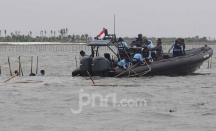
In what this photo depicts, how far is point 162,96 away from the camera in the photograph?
1454 centimetres

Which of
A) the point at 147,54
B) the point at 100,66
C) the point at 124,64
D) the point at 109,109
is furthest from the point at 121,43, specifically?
the point at 109,109

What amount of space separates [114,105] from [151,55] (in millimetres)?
8792

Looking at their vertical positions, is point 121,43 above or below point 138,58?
above

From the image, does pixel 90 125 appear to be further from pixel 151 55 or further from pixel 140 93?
pixel 151 55

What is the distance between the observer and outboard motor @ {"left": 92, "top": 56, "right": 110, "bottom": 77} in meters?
19.2

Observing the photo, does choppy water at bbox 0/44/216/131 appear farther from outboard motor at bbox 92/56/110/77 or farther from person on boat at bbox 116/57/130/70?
person on boat at bbox 116/57/130/70

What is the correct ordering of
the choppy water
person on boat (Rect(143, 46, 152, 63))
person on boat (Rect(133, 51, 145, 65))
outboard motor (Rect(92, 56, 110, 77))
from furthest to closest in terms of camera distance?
person on boat (Rect(143, 46, 152, 63)), person on boat (Rect(133, 51, 145, 65)), outboard motor (Rect(92, 56, 110, 77)), the choppy water

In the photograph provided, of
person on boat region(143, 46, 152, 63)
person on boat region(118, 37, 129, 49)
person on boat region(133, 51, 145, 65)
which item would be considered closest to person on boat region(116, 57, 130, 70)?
person on boat region(133, 51, 145, 65)

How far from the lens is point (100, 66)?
63.1 ft

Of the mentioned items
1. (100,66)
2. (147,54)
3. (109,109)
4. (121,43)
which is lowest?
(109,109)

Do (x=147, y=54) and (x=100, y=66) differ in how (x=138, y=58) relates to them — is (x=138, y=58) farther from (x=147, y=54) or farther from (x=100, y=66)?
(x=100, y=66)

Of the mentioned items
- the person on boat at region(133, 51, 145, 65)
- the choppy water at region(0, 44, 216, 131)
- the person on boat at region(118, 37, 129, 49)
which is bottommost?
the choppy water at region(0, 44, 216, 131)

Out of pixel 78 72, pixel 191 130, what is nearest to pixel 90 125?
pixel 191 130

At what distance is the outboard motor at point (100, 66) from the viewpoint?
19.2 m
